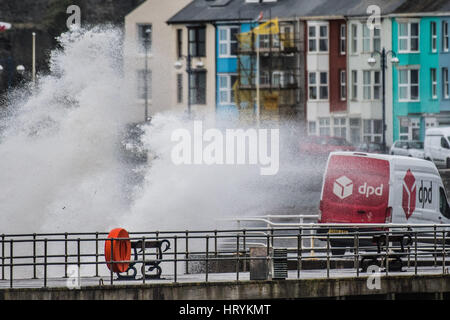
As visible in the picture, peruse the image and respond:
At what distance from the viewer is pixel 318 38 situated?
81000mm

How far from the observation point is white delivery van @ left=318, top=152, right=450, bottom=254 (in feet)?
94.3

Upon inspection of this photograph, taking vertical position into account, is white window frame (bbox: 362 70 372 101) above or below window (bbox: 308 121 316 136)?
above

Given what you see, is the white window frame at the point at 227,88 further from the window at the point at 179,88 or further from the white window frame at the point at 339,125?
the white window frame at the point at 339,125

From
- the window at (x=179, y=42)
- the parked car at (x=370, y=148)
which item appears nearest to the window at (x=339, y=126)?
the parked car at (x=370, y=148)

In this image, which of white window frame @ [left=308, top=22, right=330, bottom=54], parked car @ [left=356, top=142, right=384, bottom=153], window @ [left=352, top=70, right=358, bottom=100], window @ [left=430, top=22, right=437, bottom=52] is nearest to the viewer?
parked car @ [left=356, top=142, right=384, bottom=153]

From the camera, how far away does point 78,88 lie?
37.4 meters

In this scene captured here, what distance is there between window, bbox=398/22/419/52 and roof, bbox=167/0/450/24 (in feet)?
2.74

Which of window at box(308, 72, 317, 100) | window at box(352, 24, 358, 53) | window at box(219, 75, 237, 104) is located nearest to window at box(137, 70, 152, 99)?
window at box(219, 75, 237, 104)

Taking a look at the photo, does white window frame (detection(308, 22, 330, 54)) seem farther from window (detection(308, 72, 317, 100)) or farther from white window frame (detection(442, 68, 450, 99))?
white window frame (detection(442, 68, 450, 99))

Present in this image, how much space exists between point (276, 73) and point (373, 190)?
2076 inches

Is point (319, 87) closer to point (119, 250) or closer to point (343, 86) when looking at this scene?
point (343, 86)

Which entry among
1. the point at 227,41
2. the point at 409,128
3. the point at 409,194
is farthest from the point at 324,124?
the point at 409,194

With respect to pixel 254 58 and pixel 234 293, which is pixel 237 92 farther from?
pixel 234 293
